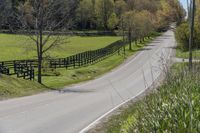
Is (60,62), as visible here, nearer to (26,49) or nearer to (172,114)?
(26,49)

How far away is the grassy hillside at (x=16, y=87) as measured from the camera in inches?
1080

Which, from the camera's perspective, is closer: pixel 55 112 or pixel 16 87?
pixel 55 112

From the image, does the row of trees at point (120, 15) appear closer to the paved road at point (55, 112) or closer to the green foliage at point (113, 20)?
the green foliage at point (113, 20)

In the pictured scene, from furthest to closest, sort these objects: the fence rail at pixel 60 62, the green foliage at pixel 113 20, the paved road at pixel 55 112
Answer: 1. the green foliage at pixel 113 20
2. the fence rail at pixel 60 62
3. the paved road at pixel 55 112

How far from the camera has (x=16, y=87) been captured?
30.4 metres

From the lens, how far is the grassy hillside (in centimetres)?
2742

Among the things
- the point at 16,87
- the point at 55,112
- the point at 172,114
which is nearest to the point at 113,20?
the point at 16,87

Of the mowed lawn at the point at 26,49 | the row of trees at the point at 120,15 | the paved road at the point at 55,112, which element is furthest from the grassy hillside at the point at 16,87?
the row of trees at the point at 120,15

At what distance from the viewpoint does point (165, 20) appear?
12275 cm

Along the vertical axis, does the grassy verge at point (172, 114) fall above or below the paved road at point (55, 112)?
above

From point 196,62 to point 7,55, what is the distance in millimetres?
62510

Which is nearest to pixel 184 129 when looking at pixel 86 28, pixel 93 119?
pixel 93 119

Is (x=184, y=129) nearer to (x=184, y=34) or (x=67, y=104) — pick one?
(x=67, y=104)

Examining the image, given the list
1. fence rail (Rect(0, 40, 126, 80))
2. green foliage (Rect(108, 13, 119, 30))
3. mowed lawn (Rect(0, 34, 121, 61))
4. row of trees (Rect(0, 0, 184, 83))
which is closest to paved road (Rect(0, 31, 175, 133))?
Answer: fence rail (Rect(0, 40, 126, 80))
